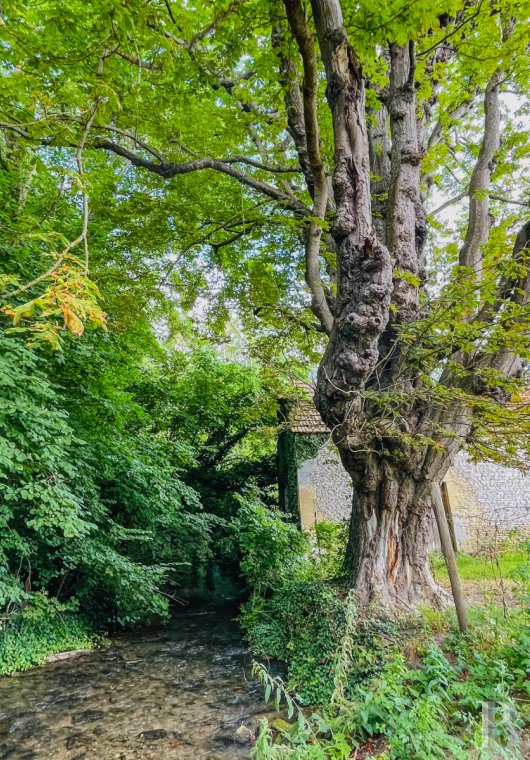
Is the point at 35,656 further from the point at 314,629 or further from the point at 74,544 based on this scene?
the point at 314,629

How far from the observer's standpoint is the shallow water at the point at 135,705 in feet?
10.6

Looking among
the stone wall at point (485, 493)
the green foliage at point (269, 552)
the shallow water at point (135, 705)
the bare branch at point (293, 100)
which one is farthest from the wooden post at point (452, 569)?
the stone wall at point (485, 493)

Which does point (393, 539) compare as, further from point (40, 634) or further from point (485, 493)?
point (485, 493)

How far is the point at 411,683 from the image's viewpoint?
3203mm

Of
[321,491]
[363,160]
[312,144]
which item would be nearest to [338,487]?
[321,491]

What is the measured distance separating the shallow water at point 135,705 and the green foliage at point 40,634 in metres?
0.24

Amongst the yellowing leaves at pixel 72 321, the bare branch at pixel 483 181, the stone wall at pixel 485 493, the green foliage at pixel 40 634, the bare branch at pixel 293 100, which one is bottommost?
the green foliage at pixel 40 634

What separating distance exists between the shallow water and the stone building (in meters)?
4.19

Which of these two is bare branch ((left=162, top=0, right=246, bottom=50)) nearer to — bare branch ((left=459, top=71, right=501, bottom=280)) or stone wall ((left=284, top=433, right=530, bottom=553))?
bare branch ((left=459, top=71, right=501, bottom=280))

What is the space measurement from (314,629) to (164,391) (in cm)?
626

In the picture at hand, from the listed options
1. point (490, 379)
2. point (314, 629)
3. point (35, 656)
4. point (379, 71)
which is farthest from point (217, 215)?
point (35, 656)

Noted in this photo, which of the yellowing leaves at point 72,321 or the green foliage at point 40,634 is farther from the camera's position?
the green foliage at point 40,634

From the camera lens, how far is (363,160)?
3.98 meters

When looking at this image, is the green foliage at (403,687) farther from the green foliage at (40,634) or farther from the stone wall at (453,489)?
the stone wall at (453,489)
